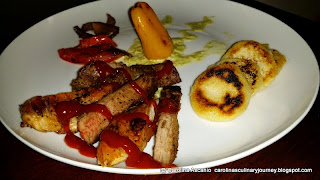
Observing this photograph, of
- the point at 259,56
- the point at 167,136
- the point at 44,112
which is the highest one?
the point at 259,56

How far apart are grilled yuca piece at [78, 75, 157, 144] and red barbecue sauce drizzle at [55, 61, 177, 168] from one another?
39 millimetres

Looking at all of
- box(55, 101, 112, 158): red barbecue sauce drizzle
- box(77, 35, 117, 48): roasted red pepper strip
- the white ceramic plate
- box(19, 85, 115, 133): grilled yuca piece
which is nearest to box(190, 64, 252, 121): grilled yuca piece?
the white ceramic plate

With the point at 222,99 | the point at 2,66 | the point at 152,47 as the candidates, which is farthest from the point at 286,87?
the point at 2,66

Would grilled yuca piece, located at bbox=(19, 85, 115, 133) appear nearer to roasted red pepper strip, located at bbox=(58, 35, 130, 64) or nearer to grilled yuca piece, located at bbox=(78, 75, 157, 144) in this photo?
grilled yuca piece, located at bbox=(78, 75, 157, 144)

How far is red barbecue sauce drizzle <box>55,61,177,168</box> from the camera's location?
2100 mm

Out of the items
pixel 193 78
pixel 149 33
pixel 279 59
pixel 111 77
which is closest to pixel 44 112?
→ pixel 111 77

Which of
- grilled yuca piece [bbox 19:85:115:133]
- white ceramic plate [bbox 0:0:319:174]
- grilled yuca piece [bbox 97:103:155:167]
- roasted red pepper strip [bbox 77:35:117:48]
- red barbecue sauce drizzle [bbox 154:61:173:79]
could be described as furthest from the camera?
roasted red pepper strip [bbox 77:35:117:48]

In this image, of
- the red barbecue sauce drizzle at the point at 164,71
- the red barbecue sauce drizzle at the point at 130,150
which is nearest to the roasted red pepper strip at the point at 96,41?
the red barbecue sauce drizzle at the point at 164,71

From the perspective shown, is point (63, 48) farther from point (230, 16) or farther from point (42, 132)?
point (230, 16)

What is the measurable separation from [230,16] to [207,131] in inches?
79.5

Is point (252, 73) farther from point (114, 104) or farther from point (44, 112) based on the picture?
point (44, 112)

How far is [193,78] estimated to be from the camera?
10.0ft

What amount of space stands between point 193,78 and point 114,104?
3.09ft

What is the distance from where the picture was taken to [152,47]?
3449 millimetres
